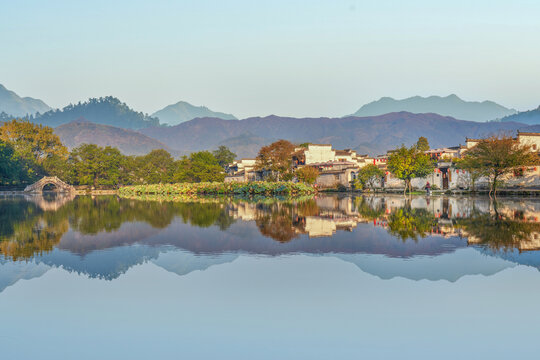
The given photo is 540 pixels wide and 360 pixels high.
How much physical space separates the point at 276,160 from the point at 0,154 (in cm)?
3702

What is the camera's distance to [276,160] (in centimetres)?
6091

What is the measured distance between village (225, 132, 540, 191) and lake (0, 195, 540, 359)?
3045 centimetres

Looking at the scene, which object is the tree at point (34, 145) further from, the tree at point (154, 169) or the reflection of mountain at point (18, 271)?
the reflection of mountain at point (18, 271)

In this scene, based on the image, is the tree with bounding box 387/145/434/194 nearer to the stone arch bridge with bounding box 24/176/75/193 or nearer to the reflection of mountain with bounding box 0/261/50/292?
the reflection of mountain with bounding box 0/261/50/292

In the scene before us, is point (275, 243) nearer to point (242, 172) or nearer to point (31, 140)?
point (242, 172)

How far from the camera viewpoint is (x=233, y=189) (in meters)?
55.6

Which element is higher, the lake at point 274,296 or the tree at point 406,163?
the tree at point 406,163

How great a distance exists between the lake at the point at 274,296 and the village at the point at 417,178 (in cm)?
3045

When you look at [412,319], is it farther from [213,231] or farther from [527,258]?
[213,231]

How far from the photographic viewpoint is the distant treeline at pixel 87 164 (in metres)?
66.9

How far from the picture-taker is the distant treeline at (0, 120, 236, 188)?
2633 inches

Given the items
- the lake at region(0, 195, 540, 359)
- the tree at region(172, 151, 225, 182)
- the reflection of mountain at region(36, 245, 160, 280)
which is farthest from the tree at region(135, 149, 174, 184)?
the reflection of mountain at region(36, 245, 160, 280)

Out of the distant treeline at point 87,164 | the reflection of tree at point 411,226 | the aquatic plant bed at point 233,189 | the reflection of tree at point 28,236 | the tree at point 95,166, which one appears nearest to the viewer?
the reflection of tree at point 28,236

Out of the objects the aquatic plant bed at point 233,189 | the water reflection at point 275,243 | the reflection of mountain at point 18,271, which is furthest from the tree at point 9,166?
the reflection of mountain at point 18,271
